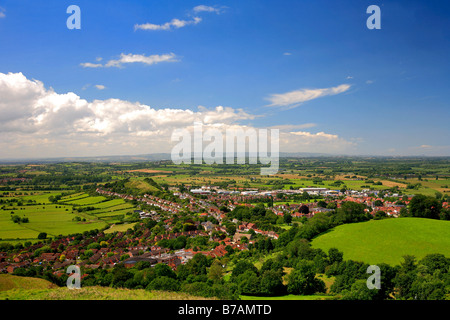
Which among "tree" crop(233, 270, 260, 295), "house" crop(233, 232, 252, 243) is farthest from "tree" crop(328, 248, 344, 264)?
"house" crop(233, 232, 252, 243)

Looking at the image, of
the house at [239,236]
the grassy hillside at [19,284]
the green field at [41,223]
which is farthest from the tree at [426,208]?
the green field at [41,223]

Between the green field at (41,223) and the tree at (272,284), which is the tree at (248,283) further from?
the green field at (41,223)

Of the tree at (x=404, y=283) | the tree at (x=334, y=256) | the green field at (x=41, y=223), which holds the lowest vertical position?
the green field at (x=41, y=223)

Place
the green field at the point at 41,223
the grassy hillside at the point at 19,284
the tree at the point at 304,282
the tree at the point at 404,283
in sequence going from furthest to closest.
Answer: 1. the green field at the point at 41,223
2. the tree at the point at 304,282
3. the tree at the point at 404,283
4. the grassy hillside at the point at 19,284

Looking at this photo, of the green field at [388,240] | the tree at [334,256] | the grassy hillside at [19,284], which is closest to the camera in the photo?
the grassy hillside at [19,284]

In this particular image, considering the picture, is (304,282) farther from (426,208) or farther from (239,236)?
(426,208)

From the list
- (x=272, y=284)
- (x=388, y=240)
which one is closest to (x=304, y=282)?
(x=272, y=284)

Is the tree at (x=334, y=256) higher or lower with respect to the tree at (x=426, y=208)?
lower

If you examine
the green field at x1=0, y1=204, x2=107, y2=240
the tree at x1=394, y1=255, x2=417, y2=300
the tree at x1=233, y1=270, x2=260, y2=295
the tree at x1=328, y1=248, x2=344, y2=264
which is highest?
the tree at x1=394, y1=255, x2=417, y2=300

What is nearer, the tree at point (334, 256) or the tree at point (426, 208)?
the tree at point (334, 256)

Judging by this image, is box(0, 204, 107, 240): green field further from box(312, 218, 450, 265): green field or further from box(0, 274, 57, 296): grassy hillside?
box(312, 218, 450, 265): green field
